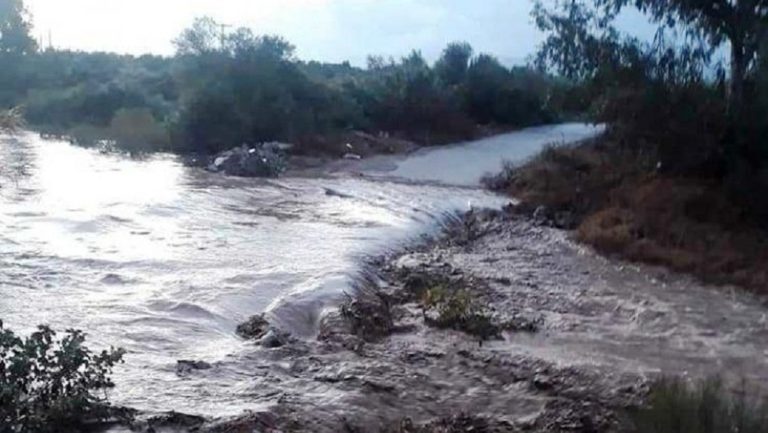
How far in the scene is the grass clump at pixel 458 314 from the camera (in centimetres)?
1280

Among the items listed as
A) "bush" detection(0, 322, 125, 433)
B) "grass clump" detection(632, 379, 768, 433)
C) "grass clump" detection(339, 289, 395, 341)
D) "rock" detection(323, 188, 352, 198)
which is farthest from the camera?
"rock" detection(323, 188, 352, 198)

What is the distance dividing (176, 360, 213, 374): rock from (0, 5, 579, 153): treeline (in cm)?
1684

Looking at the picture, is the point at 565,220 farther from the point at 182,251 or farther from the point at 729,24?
the point at 182,251

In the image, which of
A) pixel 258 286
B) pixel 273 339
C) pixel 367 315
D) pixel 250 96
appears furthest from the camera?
pixel 250 96

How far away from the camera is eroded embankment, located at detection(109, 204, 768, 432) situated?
934 cm

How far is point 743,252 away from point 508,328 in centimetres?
800

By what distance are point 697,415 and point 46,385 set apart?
452 cm

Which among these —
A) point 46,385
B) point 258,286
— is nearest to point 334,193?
point 258,286

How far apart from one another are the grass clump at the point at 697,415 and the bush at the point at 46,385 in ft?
12.7

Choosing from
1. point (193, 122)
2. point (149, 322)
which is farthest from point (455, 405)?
point (193, 122)

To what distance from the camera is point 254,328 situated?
1213 cm

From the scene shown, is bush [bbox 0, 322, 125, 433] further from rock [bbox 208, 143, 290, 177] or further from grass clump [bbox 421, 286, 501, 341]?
rock [bbox 208, 143, 290, 177]

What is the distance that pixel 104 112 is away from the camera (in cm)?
4809

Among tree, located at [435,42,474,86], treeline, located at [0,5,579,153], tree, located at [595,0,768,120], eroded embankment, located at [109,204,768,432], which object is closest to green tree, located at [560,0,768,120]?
tree, located at [595,0,768,120]
